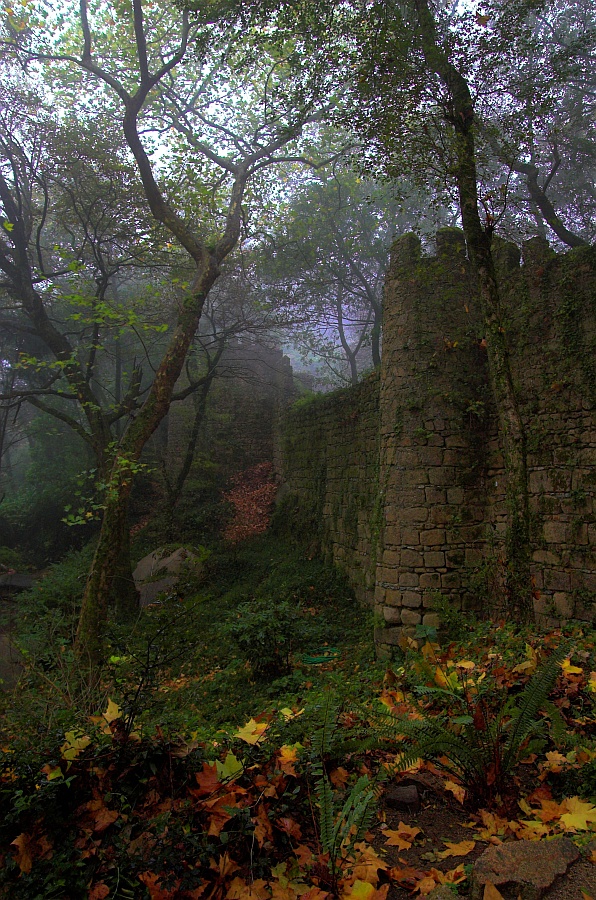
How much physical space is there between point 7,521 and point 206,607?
370 inches

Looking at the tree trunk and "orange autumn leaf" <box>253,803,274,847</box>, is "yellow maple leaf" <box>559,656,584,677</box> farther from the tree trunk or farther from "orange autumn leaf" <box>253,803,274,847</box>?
the tree trunk

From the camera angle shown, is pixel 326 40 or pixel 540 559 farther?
pixel 326 40

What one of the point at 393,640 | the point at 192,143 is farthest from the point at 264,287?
the point at 393,640

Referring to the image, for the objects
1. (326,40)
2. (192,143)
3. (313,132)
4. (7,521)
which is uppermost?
(313,132)

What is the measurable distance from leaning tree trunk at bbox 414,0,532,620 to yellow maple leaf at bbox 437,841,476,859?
3.37 meters

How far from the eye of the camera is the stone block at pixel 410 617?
7070 millimetres

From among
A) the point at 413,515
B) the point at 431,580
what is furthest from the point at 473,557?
the point at 413,515

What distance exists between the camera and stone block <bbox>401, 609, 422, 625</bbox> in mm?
7070

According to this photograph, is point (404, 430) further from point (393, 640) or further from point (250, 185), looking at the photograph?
point (250, 185)

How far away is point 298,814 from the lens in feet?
7.57

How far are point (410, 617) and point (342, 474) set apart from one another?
449 cm

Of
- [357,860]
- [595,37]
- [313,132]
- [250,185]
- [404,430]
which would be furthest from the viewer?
[313,132]

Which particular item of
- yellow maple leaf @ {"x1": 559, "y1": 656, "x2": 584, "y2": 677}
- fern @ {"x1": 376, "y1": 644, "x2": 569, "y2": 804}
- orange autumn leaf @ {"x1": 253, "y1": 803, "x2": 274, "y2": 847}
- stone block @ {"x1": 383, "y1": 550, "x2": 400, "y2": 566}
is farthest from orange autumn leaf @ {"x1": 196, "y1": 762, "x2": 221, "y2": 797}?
stone block @ {"x1": 383, "y1": 550, "x2": 400, "y2": 566}

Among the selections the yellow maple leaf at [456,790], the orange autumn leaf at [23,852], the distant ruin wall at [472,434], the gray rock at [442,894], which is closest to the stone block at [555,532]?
the distant ruin wall at [472,434]
